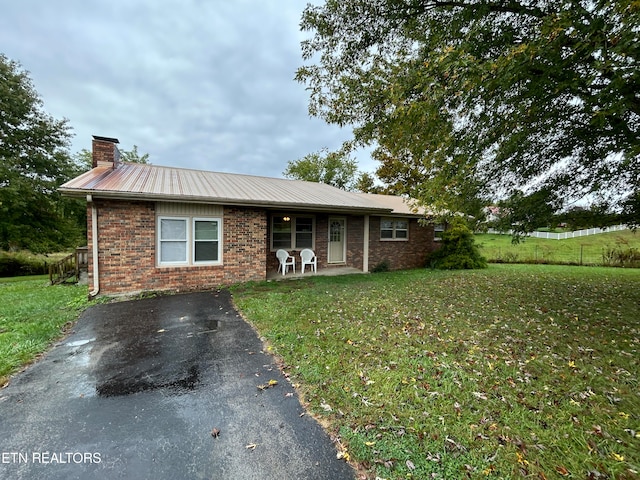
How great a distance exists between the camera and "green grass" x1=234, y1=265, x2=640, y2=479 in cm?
208

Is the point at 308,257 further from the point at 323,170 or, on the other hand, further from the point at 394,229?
the point at 323,170

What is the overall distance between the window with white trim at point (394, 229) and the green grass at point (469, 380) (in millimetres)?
6316

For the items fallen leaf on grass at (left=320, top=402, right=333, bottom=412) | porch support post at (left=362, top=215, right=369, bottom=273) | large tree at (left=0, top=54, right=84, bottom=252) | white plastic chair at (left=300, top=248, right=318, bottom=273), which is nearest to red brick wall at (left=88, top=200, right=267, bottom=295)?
white plastic chair at (left=300, top=248, right=318, bottom=273)

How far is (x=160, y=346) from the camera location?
429cm

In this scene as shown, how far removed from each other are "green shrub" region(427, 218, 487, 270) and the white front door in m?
4.56

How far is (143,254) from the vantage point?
7.50 metres

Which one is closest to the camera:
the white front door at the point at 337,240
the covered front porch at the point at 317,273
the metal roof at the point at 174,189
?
the metal roof at the point at 174,189

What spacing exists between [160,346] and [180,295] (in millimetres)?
3481

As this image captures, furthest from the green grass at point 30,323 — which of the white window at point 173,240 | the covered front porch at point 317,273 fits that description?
the covered front porch at point 317,273

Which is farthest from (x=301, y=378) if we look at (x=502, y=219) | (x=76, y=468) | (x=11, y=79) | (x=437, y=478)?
(x=11, y=79)

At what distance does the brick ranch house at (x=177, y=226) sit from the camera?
7109 mm

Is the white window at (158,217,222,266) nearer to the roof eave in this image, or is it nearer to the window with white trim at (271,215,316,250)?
the roof eave

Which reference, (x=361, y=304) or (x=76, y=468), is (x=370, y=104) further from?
(x=76, y=468)

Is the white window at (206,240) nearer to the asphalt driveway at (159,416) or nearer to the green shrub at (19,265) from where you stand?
the asphalt driveway at (159,416)
